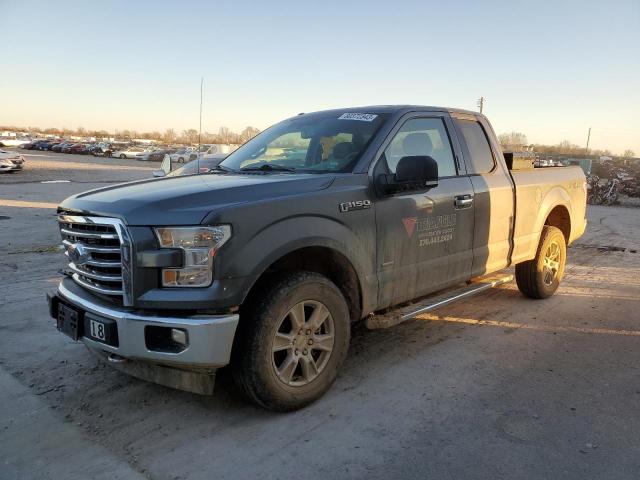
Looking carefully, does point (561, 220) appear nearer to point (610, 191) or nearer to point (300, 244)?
point (300, 244)

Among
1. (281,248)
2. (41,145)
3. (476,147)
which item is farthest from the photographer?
(41,145)

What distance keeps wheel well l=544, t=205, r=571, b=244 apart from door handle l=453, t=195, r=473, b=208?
207 centimetres

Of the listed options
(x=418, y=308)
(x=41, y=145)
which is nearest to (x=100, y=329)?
(x=418, y=308)

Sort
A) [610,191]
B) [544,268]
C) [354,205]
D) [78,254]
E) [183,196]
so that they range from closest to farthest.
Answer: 1. [183,196]
2. [78,254]
3. [354,205]
4. [544,268]
5. [610,191]

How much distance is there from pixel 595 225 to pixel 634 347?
364 inches

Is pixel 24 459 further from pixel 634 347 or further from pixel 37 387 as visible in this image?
pixel 634 347

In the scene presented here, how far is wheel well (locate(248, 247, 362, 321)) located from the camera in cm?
342

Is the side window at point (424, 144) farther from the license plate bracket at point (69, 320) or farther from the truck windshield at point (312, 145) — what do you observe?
the license plate bracket at point (69, 320)

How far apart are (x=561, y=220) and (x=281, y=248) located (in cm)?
445

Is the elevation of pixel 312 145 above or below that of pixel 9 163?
above

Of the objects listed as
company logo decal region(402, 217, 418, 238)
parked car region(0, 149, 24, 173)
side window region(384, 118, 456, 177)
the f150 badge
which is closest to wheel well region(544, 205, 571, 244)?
side window region(384, 118, 456, 177)

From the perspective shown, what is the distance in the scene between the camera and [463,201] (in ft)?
14.4

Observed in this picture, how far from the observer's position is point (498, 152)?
5133 mm

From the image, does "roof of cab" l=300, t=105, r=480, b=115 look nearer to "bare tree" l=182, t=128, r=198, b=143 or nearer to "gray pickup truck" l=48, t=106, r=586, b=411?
"gray pickup truck" l=48, t=106, r=586, b=411
